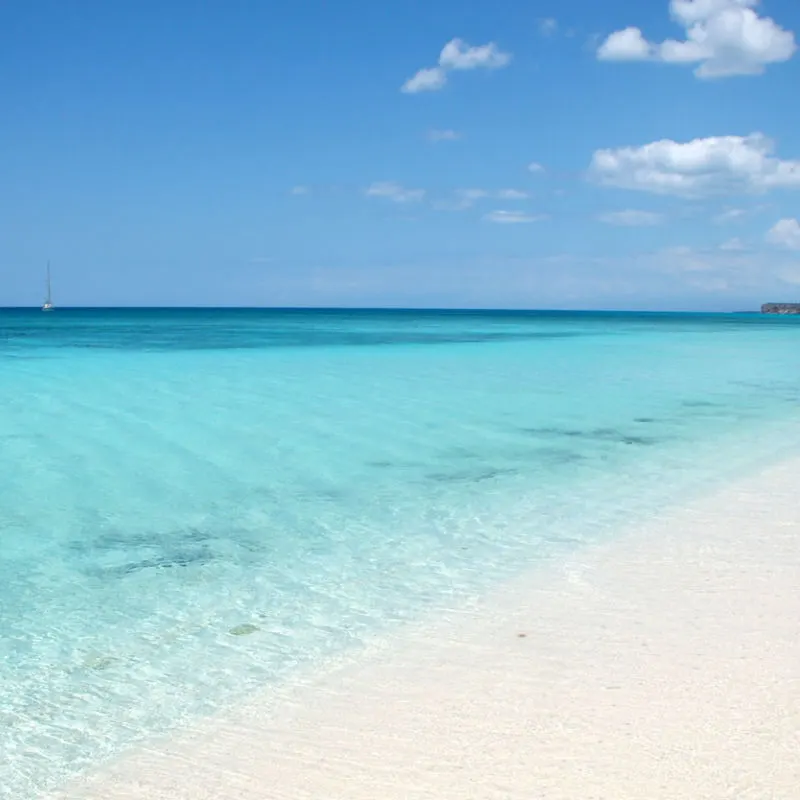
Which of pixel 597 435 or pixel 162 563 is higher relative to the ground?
pixel 597 435

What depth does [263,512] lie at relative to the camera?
19.7ft

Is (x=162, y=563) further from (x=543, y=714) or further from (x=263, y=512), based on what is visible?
(x=543, y=714)

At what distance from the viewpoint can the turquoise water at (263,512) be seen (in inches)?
134

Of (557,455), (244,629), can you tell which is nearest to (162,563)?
(244,629)

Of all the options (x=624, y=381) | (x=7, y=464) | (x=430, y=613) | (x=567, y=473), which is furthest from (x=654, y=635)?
(x=624, y=381)

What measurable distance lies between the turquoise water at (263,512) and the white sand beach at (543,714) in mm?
263

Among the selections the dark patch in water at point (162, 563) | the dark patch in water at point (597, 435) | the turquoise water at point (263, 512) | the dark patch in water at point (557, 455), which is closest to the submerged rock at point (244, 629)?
the turquoise water at point (263, 512)

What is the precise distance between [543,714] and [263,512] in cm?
335

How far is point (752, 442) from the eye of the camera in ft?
30.1

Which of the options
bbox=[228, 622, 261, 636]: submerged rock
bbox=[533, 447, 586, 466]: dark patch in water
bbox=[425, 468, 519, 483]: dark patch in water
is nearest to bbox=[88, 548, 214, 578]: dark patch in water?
bbox=[228, 622, 261, 636]: submerged rock

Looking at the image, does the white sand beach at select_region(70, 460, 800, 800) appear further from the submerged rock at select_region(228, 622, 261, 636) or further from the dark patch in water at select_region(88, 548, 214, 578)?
the dark patch in water at select_region(88, 548, 214, 578)

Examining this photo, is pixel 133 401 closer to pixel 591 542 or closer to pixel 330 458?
pixel 330 458

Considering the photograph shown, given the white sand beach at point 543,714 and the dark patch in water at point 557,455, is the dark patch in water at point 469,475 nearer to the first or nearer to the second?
the dark patch in water at point 557,455

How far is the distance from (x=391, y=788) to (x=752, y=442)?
760cm
